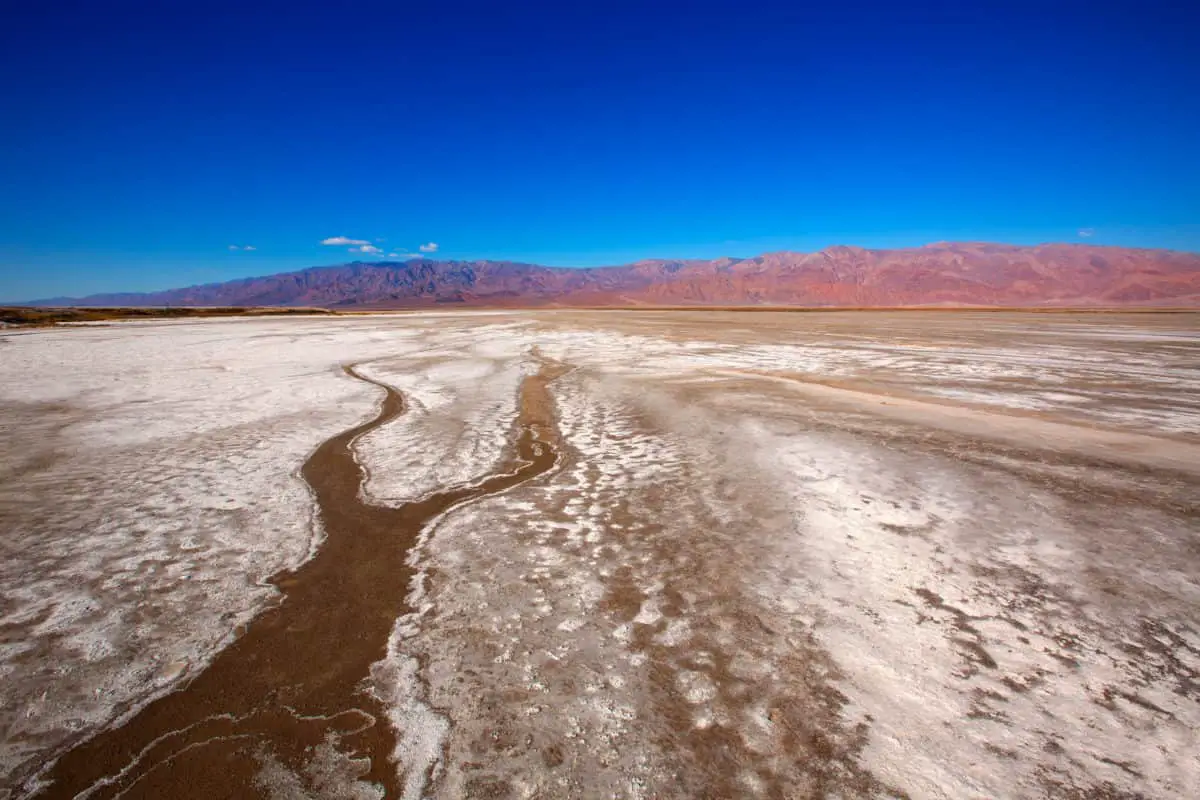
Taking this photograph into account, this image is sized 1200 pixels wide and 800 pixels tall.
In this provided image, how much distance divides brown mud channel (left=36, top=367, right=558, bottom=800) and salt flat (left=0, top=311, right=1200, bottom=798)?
0.08 feet

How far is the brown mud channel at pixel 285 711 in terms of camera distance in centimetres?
212

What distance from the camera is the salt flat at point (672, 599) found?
2.16m

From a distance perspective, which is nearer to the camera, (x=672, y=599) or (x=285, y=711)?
(x=285, y=711)

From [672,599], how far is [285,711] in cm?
204

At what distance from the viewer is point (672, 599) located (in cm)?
335

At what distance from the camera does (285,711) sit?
8.12 feet

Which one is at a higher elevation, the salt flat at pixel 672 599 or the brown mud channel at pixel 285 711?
the salt flat at pixel 672 599

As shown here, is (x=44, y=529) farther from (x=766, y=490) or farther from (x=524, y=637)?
(x=766, y=490)

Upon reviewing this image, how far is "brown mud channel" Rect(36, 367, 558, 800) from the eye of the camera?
6.96 ft

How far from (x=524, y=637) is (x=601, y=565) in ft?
3.00

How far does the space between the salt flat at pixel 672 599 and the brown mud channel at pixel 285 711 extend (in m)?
0.02

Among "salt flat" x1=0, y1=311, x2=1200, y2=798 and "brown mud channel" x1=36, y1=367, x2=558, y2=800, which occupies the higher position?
"salt flat" x1=0, y1=311, x2=1200, y2=798

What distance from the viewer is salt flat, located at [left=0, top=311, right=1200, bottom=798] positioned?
2160mm

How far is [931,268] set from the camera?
180 metres
